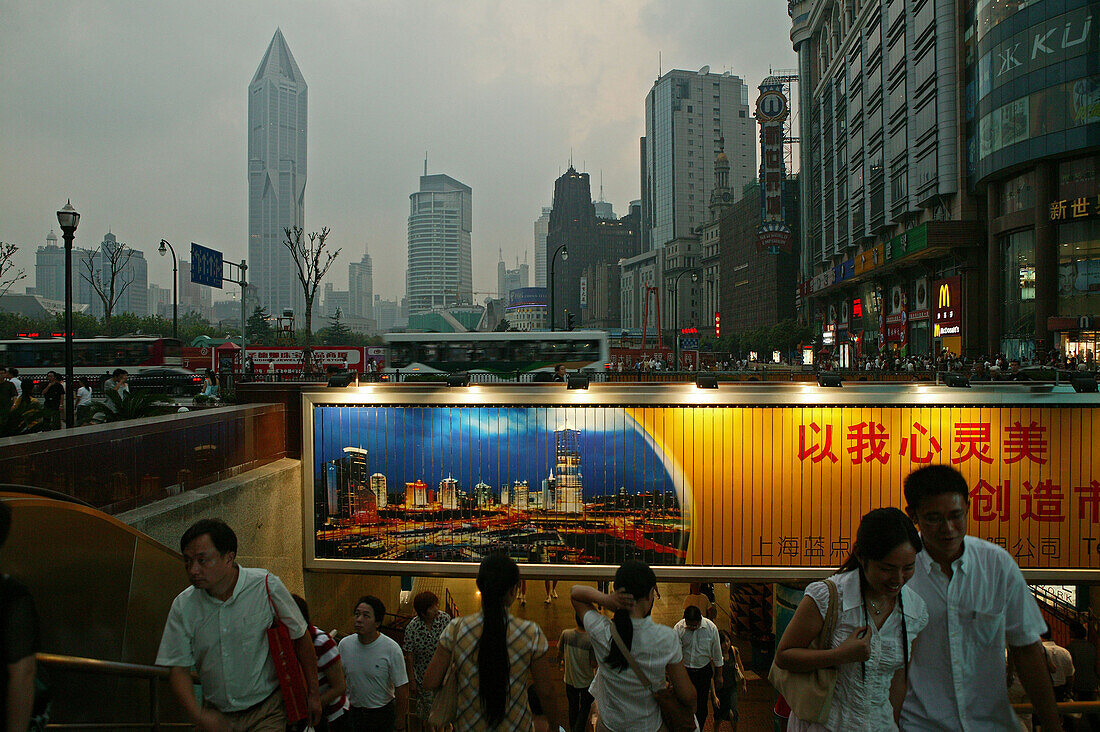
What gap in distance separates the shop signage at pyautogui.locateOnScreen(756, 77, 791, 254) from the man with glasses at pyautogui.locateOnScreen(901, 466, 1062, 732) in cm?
7050

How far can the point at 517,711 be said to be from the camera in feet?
10.4

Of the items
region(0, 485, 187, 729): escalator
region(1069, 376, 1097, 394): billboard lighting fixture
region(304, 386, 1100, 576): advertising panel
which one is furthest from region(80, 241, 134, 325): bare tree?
region(1069, 376, 1097, 394): billboard lighting fixture

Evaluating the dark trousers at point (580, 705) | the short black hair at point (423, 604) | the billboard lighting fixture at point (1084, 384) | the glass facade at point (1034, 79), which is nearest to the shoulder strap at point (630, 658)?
the dark trousers at point (580, 705)

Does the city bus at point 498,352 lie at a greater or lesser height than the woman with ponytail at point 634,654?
greater

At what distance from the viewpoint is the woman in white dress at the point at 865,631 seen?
2.56m

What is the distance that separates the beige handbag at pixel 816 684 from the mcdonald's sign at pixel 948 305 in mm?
41385

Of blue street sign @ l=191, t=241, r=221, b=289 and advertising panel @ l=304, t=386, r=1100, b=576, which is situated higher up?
blue street sign @ l=191, t=241, r=221, b=289

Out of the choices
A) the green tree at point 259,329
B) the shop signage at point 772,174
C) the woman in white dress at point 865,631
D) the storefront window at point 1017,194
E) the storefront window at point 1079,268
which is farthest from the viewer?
the green tree at point 259,329

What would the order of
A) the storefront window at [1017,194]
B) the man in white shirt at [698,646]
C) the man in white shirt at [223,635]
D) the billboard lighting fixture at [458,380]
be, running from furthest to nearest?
the storefront window at [1017,194] < the billboard lighting fixture at [458,380] < the man in white shirt at [698,646] < the man in white shirt at [223,635]

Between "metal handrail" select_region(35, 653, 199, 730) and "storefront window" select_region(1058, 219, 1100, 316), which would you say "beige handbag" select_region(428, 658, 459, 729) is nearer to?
"metal handrail" select_region(35, 653, 199, 730)

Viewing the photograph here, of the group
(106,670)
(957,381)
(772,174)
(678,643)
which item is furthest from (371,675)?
(772,174)

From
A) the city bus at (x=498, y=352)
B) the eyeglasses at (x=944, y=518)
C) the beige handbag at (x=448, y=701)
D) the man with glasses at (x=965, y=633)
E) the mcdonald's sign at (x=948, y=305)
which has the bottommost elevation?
the beige handbag at (x=448, y=701)

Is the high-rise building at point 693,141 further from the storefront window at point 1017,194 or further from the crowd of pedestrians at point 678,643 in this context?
the crowd of pedestrians at point 678,643

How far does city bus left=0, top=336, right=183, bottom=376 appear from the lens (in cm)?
3259
